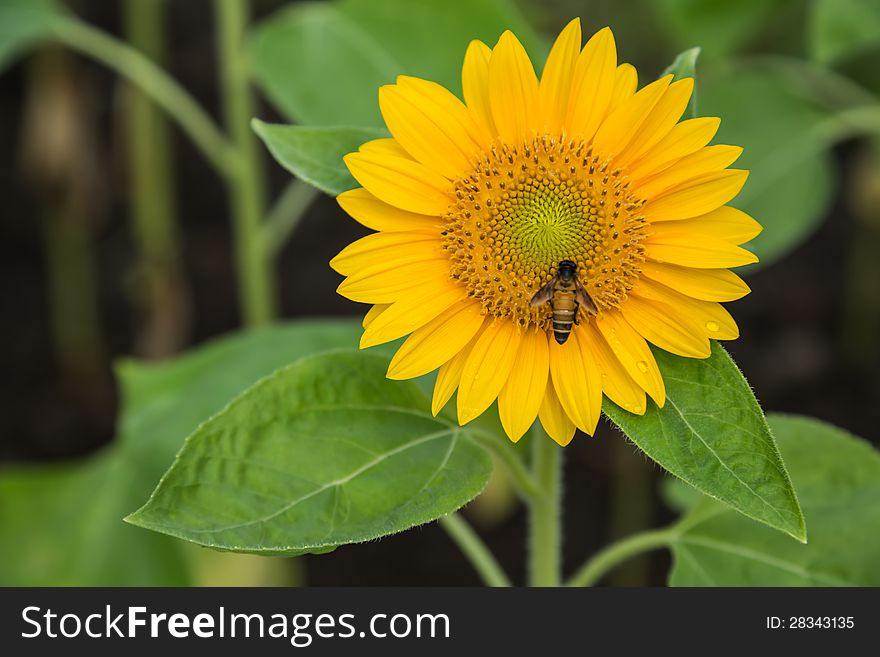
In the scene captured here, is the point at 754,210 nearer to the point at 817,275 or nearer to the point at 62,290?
the point at 817,275

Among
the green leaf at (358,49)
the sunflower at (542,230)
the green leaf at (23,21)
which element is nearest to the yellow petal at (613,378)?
the sunflower at (542,230)

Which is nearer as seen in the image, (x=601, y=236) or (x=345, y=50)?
(x=601, y=236)

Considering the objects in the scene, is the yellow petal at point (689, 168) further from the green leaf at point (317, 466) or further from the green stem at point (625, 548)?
the green stem at point (625, 548)

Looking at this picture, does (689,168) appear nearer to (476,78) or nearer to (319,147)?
(476,78)

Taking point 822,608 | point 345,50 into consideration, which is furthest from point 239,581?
point 822,608

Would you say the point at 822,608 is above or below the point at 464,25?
below

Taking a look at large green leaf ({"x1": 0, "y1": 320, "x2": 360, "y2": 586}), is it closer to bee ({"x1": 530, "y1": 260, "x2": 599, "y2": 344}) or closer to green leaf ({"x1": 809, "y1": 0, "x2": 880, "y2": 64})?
bee ({"x1": 530, "y1": 260, "x2": 599, "y2": 344})
